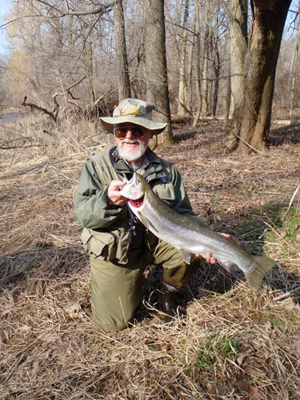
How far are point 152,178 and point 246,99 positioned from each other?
5.79 metres

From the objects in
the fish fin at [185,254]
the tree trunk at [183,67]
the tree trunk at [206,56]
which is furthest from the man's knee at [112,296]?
the tree trunk at [183,67]

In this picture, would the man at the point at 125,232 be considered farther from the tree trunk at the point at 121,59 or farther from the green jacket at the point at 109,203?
the tree trunk at the point at 121,59

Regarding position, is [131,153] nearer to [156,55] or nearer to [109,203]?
[109,203]

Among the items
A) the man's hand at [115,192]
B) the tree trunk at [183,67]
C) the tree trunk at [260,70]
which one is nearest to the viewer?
the man's hand at [115,192]

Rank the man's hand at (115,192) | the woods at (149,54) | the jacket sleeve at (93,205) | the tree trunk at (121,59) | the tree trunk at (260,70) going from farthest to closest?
Result: the tree trunk at (121,59), the woods at (149,54), the tree trunk at (260,70), the jacket sleeve at (93,205), the man's hand at (115,192)

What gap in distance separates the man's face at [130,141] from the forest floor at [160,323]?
1.51 m

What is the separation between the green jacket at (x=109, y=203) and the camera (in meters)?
2.54

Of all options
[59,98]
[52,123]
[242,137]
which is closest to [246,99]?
[242,137]

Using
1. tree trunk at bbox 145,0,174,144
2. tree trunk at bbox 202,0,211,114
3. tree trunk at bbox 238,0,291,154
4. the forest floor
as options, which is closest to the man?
the forest floor

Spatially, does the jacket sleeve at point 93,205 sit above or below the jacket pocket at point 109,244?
above

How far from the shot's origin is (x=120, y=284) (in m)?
2.90

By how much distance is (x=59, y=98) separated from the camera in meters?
15.8

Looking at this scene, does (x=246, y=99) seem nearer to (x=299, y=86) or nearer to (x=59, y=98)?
(x=59, y=98)

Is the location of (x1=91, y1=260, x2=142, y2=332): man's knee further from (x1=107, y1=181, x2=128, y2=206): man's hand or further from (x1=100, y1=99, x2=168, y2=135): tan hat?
(x1=100, y1=99, x2=168, y2=135): tan hat
